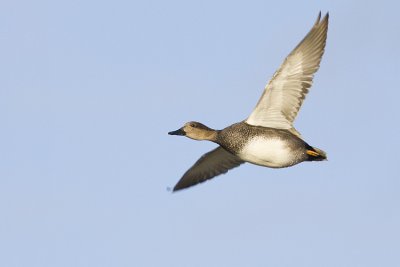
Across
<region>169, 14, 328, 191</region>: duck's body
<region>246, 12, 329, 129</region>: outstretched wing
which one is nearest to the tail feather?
<region>169, 14, 328, 191</region>: duck's body

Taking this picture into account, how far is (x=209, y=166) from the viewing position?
27062mm

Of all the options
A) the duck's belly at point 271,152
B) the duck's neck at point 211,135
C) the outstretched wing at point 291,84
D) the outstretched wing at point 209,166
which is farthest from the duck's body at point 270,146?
the outstretched wing at point 209,166

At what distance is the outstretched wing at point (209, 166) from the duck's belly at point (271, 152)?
3.24m

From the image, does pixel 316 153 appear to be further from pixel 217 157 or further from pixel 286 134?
pixel 217 157

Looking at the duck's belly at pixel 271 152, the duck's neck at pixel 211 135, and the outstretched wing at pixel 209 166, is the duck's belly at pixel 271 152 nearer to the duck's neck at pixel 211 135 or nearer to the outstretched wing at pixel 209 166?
the duck's neck at pixel 211 135

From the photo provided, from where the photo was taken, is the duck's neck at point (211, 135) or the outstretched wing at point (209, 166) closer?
the duck's neck at point (211, 135)

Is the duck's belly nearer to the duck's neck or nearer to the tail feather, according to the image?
the tail feather

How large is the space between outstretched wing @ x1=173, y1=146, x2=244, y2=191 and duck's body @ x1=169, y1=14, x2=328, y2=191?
277cm

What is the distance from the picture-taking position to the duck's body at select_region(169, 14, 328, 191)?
22578mm

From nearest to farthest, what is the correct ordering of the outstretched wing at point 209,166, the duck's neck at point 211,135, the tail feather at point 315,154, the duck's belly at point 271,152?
1. the duck's belly at point 271,152
2. the tail feather at point 315,154
3. the duck's neck at point 211,135
4. the outstretched wing at point 209,166

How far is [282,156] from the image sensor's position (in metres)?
23.0

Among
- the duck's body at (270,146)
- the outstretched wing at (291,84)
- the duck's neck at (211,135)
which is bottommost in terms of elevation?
the duck's body at (270,146)

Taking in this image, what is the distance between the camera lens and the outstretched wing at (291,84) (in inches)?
888

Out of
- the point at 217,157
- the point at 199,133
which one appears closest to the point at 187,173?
the point at 217,157
